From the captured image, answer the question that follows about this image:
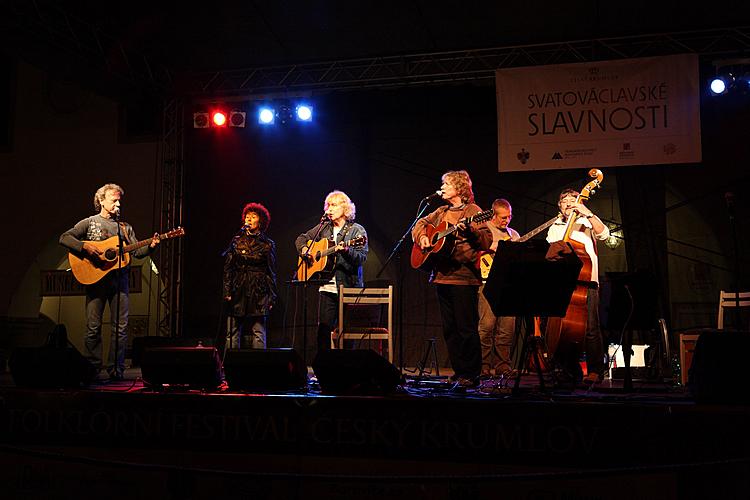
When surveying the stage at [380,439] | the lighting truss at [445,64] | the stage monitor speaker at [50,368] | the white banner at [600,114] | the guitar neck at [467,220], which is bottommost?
the stage at [380,439]

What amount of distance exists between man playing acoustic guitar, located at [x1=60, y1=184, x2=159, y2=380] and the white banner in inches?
181

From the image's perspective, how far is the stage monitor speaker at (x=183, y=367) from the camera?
5367 mm

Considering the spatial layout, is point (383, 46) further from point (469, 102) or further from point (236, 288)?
point (236, 288)

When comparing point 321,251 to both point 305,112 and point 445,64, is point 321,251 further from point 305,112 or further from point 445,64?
point 445,64

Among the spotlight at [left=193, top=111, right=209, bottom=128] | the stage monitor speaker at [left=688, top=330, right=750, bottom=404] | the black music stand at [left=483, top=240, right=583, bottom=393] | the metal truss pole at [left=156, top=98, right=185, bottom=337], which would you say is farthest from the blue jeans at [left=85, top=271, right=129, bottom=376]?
the stage monitor speaker at [left=688, top=330, right=750, bottom=404]

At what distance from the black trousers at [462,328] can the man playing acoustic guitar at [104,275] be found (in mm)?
3409

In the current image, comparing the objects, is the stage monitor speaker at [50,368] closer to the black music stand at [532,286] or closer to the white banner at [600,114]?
the black music stand at [532,286]

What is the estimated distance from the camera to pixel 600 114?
28.9 ft

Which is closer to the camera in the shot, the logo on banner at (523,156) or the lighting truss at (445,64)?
the logo on banner at (523,156)

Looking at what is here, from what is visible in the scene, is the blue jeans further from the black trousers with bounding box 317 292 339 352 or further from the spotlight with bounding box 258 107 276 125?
the spotlight with bounding box 258 107 276 125

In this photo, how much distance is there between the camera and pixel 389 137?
10.7 metres

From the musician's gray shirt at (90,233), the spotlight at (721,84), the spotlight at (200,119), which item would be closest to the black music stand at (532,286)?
the musician's gray shirt at (90,233)

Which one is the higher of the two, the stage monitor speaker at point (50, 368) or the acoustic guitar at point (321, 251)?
the acoustic guitar at point (321, 251)

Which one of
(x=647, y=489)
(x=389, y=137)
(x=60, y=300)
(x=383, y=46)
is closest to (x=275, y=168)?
(x=389, y=137)
